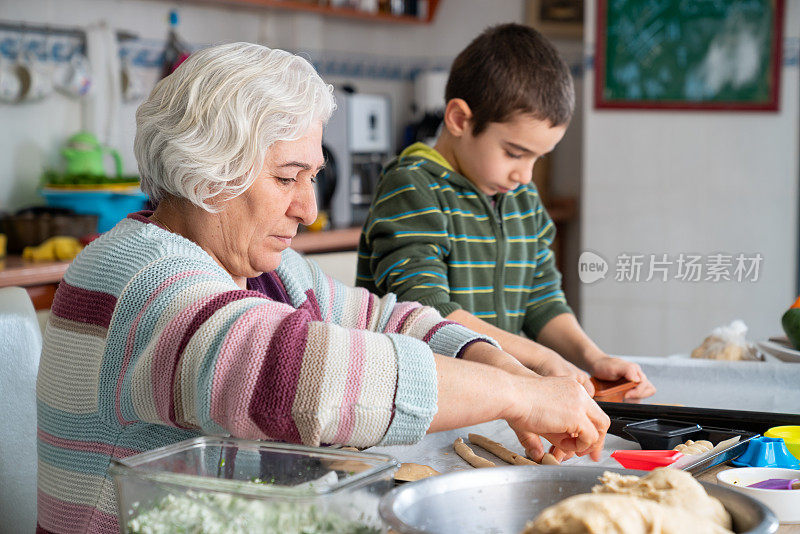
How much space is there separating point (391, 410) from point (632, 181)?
3340 millimetres

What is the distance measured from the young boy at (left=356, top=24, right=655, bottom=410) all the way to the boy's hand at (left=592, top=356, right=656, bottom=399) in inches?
0.8

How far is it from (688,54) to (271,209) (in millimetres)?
3117

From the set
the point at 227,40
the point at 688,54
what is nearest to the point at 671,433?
the point at 688,54

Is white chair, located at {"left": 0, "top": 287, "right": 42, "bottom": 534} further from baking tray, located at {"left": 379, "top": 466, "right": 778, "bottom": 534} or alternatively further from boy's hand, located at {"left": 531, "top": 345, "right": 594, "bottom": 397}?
baking tray, located at {"left": 379, "top": 466, "right": 778, "bottom": 534}

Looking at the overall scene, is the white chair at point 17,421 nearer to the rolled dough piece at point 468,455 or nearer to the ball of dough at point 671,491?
the rolled dough piece at point 468,455

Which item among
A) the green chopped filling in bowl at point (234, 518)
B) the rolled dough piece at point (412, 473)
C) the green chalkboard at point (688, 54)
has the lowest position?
the rolled dough piece at point (412, 473)

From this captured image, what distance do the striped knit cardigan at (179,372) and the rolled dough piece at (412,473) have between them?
0.12 m

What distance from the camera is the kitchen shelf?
12.7 feet

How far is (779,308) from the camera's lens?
12.3 feet

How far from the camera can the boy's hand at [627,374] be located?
4.75ft

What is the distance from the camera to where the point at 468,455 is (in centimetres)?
110

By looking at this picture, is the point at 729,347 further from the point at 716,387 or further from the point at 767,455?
the point at 767,455

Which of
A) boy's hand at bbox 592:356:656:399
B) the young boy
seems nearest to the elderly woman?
boy's hand at bbox 592:356:656:399

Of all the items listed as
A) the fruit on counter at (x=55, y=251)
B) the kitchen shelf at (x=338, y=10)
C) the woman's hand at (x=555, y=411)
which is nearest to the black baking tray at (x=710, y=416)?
the woman's hand at (x=555, y=411)
